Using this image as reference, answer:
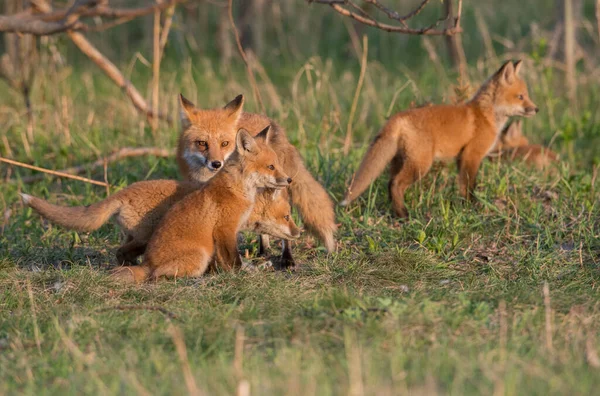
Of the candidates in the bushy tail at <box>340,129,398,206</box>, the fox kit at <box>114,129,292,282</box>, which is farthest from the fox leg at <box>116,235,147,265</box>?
the bushy tail at <box>340,129,398,206</box>

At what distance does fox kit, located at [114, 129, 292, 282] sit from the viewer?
19.7 feet

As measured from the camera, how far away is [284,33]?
17.2m

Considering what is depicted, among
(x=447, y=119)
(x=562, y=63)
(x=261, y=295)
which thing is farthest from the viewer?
(x=562, y=63)

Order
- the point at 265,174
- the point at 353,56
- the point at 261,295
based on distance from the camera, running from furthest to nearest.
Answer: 1. the point at 353,56
2. the point at 265,174
3. the point at 261,295

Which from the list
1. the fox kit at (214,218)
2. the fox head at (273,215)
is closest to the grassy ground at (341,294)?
the fox kit at (214,218)

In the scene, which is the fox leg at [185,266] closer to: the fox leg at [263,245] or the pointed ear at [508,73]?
the fox leg at [263,245]

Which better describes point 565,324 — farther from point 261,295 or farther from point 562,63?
point 562,63

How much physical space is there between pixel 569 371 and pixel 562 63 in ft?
26.5

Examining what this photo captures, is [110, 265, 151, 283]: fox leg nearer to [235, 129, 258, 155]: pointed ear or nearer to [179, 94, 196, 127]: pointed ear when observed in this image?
[235, 129, 258, 155]: pointed ear

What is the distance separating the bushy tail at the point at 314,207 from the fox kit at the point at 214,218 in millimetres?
395

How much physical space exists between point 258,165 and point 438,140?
2.28m

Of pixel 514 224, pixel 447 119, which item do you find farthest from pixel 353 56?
pixel 514 224

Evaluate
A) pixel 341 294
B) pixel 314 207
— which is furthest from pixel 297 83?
pixel 341 294

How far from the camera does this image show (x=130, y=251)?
6570 mm
